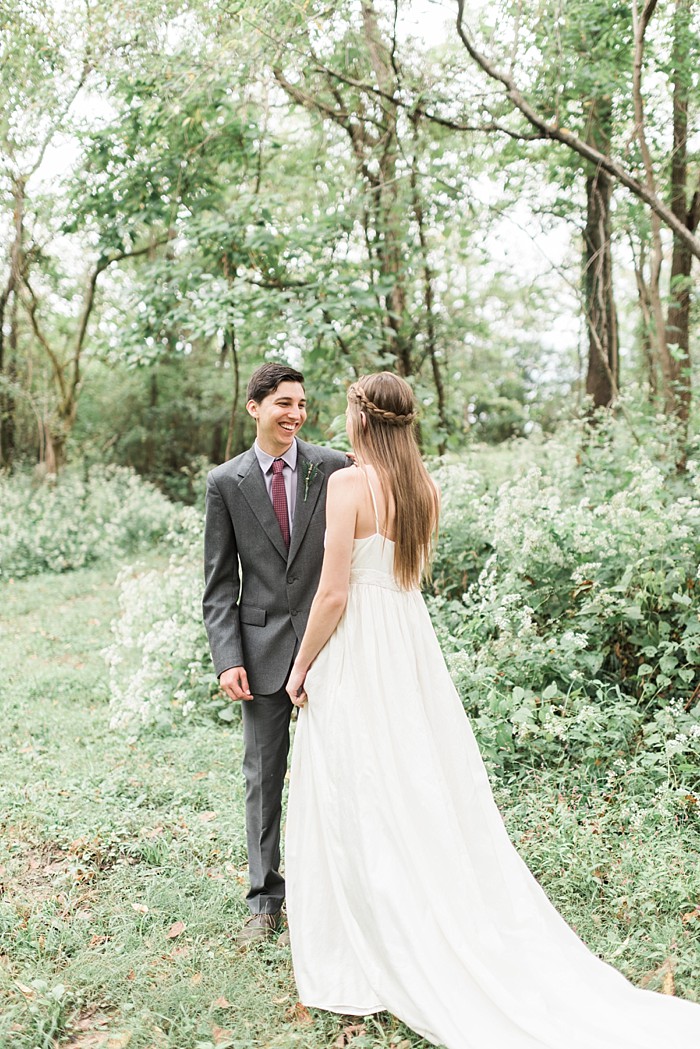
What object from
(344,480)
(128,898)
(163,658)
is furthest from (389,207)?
(128,898)

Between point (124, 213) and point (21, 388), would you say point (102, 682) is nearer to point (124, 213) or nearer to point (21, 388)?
point (124, 213)

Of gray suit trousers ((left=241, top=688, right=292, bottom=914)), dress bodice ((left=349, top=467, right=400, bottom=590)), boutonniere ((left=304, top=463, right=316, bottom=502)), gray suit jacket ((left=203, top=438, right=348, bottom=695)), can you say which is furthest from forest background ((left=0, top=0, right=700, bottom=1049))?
boutonniere ((left=304, top=463, right=316, bottom=502))

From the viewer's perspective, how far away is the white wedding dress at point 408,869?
2.60 metres

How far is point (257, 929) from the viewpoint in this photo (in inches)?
128

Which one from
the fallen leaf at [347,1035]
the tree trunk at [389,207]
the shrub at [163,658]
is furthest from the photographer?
the tree trunk at [389,207]

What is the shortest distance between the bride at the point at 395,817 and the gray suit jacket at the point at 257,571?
24cm

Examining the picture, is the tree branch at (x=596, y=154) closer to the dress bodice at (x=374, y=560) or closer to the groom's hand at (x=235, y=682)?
the dress bodice at (x=374, y=560)

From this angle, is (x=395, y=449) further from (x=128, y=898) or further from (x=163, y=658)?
(x=163, y=658)

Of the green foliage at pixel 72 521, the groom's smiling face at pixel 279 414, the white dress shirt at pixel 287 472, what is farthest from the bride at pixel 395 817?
the green foliage at pixel 72 521

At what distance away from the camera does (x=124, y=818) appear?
167 inches

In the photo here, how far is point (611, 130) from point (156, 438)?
12.2 metres

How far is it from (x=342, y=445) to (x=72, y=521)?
714 cm

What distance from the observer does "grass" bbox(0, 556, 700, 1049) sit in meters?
2.83

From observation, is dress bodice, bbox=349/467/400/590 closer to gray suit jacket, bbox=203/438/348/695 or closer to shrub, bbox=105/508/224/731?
gray suit jacket, bbox=203/438/348/695
